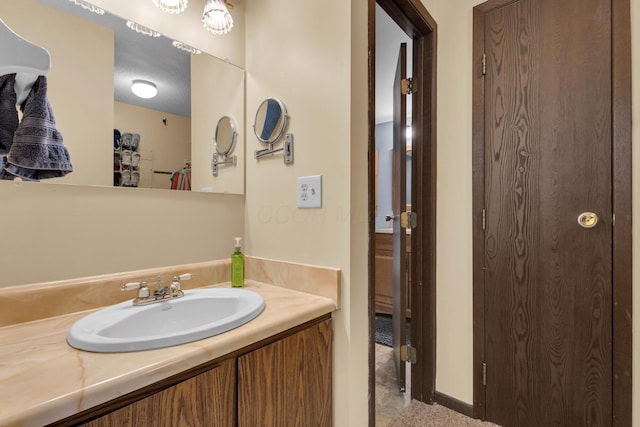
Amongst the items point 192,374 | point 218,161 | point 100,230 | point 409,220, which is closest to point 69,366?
point 192,374

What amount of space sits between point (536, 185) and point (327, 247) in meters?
0.98

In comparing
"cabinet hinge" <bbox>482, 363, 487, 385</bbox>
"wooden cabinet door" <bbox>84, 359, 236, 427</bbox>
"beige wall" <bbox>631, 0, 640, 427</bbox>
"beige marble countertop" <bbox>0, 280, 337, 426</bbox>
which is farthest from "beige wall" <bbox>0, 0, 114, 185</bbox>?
"beige wall" <bbox>631, 0, 640, 427</bbox>

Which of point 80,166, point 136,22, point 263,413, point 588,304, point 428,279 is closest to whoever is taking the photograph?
point 263,413

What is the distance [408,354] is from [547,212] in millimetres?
981

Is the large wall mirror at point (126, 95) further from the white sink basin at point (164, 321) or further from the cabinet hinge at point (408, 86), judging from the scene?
the cabinet hinge at point (408, 86)

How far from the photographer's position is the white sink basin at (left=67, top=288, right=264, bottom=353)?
668mm

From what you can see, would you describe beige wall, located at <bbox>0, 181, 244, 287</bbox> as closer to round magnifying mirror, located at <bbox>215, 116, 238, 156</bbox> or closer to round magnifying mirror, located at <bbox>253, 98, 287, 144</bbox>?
round magnifying mirror, located at <bbox>215, 116, 238, 156</bbox>

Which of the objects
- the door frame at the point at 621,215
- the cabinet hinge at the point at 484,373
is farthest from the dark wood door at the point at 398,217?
the door frame at the point at 621,215

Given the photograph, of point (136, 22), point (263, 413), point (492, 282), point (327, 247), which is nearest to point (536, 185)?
point (492, 282)

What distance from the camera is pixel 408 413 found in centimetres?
155

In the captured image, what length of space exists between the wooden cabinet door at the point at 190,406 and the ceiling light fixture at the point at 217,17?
1.28m

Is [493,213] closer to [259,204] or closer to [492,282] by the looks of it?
[492,282]

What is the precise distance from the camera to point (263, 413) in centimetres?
83

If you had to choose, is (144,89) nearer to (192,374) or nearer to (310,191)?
(310,191)
